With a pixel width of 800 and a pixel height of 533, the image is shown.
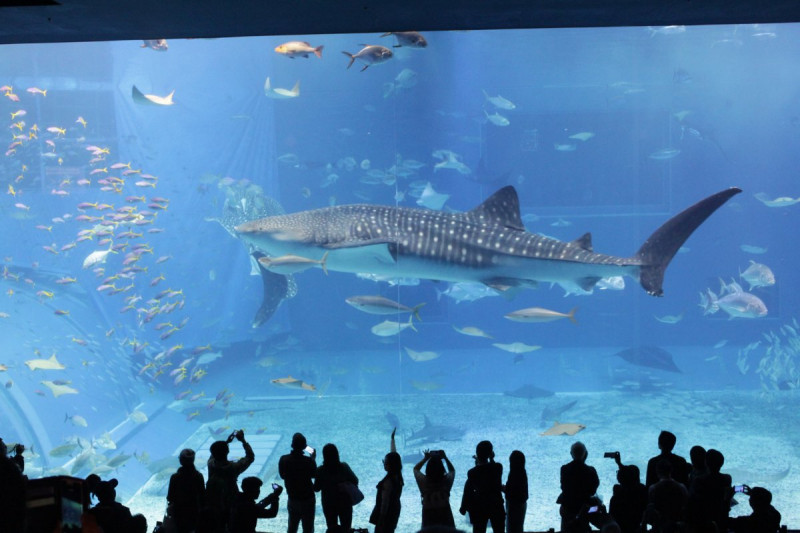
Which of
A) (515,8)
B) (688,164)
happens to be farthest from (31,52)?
(688,164)

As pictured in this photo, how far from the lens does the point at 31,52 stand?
19.6m

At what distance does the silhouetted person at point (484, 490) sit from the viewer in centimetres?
317

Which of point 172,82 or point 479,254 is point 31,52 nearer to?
point 172,82

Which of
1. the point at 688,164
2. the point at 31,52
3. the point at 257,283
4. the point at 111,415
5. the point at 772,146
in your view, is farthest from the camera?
the point at 772,146

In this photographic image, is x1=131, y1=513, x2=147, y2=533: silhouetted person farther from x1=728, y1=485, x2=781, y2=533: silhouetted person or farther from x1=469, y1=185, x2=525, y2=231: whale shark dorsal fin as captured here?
x1=469, y1=185, x2=525, y2=231: whale shark dorsal fin

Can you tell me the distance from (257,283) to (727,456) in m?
16.3

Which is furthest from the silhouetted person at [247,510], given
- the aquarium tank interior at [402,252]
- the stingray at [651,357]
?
the stingray at [651,357]

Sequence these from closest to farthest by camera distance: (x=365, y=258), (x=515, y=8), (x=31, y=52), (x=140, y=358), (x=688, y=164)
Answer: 1. (x=515, y=8)
2. (x=365, y=258)
3. (x=140, y=358)
4. (x=31, y=52)
5. (x=688, y=164)

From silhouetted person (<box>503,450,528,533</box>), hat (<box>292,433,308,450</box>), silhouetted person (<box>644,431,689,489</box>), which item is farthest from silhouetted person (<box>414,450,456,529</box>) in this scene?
silhouetted person (<box>644,431,689,489</box>)

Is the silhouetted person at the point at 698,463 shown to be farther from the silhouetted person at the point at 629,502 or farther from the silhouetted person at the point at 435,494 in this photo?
the silhouetted person at the point at 435,494

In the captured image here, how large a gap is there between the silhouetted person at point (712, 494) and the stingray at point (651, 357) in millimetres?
11730

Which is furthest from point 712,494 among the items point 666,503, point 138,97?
point 138,97

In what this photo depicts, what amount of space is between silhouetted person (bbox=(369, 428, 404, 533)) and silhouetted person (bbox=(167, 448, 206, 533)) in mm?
955

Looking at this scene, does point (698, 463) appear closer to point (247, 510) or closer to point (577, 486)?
point (577, 486)
